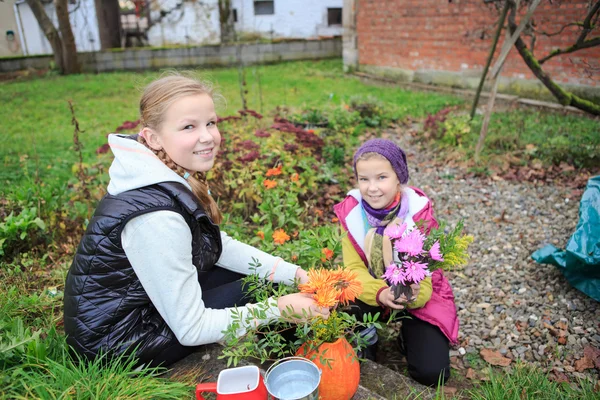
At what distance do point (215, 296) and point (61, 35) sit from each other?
45.2 feet

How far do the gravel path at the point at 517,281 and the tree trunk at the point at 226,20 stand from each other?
1371cm

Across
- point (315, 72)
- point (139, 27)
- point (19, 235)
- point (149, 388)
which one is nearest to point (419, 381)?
point (149, 388)

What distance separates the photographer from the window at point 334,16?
17.6 metres

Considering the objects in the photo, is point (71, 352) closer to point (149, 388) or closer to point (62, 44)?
point (149, 388)

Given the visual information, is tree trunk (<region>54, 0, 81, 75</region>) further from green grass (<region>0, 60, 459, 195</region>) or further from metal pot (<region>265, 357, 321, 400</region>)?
metal pot (<region>265, 357, 321, 400</region>)

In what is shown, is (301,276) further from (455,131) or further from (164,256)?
(455,131)

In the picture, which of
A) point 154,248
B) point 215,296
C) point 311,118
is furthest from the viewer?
point 311,118

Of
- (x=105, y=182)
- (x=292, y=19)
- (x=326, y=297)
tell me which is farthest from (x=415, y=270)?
(x=292, y=19)

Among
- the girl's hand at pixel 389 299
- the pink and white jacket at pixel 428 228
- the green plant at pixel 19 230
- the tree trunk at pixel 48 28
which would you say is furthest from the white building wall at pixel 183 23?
the girl's hand at pixel 389 299

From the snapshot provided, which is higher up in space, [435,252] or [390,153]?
[390,153]

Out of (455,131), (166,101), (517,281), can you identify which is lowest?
(517,281)

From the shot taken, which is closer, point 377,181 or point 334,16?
point 377,181

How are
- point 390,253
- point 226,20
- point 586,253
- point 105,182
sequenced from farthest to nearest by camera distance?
point 226,20 → point 105,182 → point 586,253 → point 390,253

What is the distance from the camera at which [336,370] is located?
1.76 m
